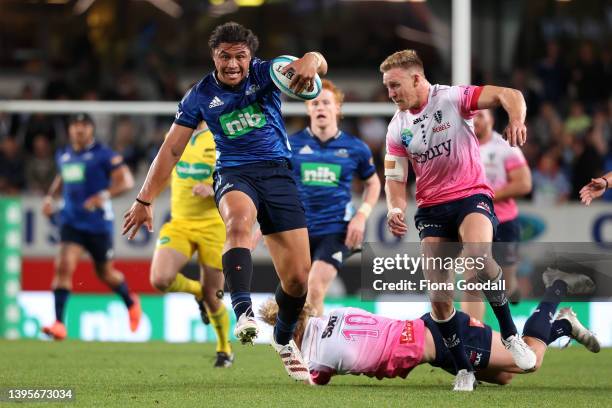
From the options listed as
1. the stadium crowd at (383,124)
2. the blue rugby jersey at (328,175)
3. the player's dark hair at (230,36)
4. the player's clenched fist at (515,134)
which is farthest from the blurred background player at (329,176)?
the stadium crowd at (383,124)

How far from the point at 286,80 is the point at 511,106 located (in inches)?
52.2

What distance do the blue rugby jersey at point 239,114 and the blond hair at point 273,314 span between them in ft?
3.47

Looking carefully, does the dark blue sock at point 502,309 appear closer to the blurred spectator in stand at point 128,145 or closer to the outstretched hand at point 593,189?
the outstretched hand at point 593,189

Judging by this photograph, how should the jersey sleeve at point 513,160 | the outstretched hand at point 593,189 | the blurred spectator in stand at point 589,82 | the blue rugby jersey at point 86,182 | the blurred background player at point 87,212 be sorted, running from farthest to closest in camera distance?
the blurred spectator in stand at point 589,82, the blue rugby jersey at point 86,182, the blurred background player at point 87,212, the jersey sleeve at point 513,160, the outstretched hand at point 593,189

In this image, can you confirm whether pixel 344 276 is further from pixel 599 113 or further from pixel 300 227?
pixel 300 227

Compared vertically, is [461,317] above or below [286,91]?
below

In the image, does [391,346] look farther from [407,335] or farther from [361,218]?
[361,218]

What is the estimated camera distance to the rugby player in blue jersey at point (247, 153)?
738cm

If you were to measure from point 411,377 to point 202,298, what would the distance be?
2.25 meters

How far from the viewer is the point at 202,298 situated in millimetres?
10148

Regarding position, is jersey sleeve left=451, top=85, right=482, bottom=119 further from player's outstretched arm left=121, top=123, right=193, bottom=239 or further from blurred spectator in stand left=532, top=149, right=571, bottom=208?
blurred spectator in stand left=532, top=149, right=571, bottom=208

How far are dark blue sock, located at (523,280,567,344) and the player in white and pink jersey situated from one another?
48 cm

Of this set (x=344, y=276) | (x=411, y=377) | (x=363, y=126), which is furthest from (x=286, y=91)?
(x=363, y=126)

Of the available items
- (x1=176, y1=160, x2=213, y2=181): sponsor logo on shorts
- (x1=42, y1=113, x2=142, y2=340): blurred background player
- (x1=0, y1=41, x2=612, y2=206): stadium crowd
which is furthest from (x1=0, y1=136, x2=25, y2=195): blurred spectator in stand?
(x1=176, y1=160, x2=213, y2=181): sponsor logo on shorts
